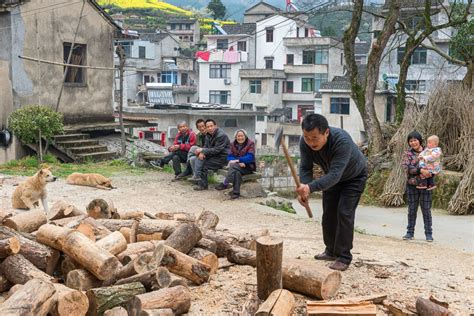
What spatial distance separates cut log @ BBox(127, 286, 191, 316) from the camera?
16.4 feet

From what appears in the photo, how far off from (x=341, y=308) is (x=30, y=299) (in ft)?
7.79

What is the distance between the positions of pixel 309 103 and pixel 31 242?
50430 millimetres

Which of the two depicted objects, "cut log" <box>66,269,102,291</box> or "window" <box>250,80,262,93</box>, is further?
"window" <box>250,80,262,93</box>

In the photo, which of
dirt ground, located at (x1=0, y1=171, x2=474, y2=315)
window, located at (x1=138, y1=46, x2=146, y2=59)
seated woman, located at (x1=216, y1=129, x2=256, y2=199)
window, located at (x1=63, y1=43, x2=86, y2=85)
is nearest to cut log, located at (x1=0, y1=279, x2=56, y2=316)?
dirt ground, located at (x1=0, y1=171, x2=474, y2=315)

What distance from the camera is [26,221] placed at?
677cm

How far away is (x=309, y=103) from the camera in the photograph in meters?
55.4

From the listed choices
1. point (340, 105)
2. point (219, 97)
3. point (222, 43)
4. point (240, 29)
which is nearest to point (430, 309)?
point (340, 105)

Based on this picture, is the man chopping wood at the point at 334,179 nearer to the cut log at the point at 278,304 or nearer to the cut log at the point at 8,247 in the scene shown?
the cut log at the point at 278,304

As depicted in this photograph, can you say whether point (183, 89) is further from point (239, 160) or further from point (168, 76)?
point (239, 160)

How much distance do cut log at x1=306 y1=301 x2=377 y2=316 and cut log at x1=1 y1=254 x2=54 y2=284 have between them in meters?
2.25

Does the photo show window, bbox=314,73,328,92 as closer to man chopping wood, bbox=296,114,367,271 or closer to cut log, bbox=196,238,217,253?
man chopping wood, bbox=296,114,367,271

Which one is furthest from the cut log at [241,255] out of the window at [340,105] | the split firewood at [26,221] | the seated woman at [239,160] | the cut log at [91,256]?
the window at [340,105]

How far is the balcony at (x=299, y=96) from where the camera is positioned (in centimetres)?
5500

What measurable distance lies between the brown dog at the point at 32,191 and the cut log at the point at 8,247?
14.5 feet
